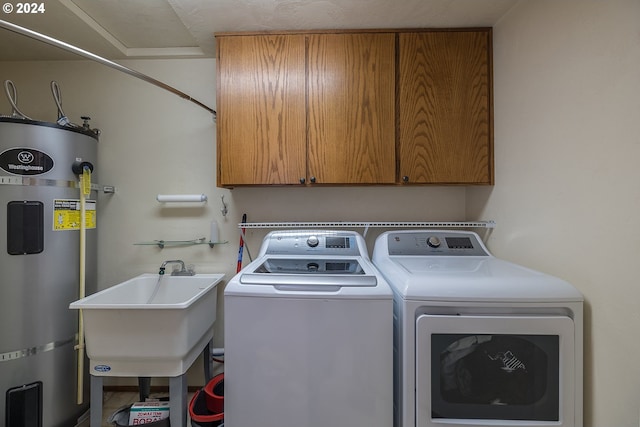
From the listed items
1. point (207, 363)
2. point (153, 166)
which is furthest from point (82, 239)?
point (207, 363)

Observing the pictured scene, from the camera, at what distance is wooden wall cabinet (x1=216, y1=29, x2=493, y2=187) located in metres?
1.45

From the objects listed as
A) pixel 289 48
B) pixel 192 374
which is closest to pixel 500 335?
pixel 289 48

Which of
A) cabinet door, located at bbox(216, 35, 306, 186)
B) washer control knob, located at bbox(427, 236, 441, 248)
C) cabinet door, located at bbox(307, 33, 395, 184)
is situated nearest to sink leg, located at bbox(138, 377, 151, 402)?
cabinet door, located at bbox(216, 35, 306, 186)

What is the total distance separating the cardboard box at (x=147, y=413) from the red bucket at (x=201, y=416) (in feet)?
0.49

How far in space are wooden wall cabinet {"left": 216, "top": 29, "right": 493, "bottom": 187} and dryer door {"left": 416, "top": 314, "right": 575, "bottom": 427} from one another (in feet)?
2.75

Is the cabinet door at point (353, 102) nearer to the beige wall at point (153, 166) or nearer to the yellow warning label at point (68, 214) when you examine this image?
the beige wall at point (153, 166)

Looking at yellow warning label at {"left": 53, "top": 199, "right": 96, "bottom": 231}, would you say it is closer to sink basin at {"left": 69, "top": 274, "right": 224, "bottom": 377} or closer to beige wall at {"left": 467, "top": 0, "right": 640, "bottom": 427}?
sink basin at {"left": 69, "top": 274, "right": 224, "bottom": 377}

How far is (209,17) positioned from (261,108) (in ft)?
1.79

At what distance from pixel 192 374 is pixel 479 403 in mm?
1807

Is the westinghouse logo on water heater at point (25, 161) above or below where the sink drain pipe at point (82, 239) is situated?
above

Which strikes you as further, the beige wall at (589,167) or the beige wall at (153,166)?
the beige wall at (153,166)

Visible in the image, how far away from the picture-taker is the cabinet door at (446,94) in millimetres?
1449

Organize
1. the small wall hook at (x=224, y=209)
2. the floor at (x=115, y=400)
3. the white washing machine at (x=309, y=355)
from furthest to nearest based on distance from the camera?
1. the small wall hook at (x=224, y=209)
2. the floor at (x=115, y=400)
3. the white washing machine at (x=309, y=355)

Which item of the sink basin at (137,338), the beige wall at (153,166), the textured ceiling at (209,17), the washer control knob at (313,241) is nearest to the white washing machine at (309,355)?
the sink basin at (137,338)
